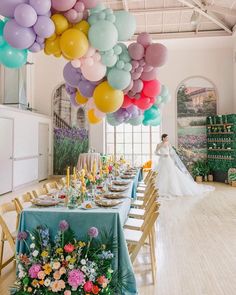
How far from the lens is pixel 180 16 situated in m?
9.65

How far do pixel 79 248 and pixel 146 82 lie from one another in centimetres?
266

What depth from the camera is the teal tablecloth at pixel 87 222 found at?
282 centimetres

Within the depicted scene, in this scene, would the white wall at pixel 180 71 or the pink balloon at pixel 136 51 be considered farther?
the white wall at pixel 180 71

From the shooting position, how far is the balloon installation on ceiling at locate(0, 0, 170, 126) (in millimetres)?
3023

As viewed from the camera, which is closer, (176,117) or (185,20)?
(185,20)

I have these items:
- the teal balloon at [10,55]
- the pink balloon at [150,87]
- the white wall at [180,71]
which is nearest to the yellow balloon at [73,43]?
the teal balloon at [10,55]

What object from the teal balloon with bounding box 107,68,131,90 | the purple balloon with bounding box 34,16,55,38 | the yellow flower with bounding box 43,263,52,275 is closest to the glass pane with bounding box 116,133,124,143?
the teal balloon with bounding box 107,68,131,90

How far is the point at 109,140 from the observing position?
12.2 meters

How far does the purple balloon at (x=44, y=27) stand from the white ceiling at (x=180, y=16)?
252 inches

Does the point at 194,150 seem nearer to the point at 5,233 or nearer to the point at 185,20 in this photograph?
the point at 185,20

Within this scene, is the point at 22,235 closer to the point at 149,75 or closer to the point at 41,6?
the point at 41,6

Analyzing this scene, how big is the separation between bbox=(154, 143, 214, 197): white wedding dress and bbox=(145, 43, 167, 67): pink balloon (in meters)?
4.55

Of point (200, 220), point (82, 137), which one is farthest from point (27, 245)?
point (82, 137)

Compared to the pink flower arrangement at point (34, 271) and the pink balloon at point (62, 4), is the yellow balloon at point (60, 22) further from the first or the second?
the pink flower arrangement at point (34, 271)
